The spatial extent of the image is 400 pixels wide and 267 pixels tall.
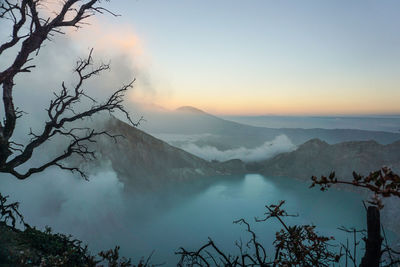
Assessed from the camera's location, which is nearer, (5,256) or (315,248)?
(315,248)

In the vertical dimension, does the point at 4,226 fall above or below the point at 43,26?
below

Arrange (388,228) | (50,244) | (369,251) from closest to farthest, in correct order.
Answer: (369,251), (50,244), (388,228)

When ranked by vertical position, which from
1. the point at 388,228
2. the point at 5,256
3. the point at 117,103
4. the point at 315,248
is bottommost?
the point at 388,228

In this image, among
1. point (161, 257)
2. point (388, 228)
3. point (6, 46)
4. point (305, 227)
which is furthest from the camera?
point (161, 257)

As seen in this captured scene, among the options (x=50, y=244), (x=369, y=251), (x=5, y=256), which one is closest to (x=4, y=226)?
(x=50, y=244)

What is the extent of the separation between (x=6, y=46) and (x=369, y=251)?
34.3 ft

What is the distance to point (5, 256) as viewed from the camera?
682cm

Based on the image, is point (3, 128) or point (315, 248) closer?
point (315, 248)

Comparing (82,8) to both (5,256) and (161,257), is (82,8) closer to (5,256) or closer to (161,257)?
(5,256)

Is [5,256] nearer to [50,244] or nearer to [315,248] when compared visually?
[50,244]

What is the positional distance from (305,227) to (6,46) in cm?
992

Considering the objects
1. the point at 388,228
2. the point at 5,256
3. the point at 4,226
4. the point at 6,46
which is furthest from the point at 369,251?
the point at 388,228

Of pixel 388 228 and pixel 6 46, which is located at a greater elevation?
pixel 6 46

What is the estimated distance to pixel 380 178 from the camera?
1.72m
